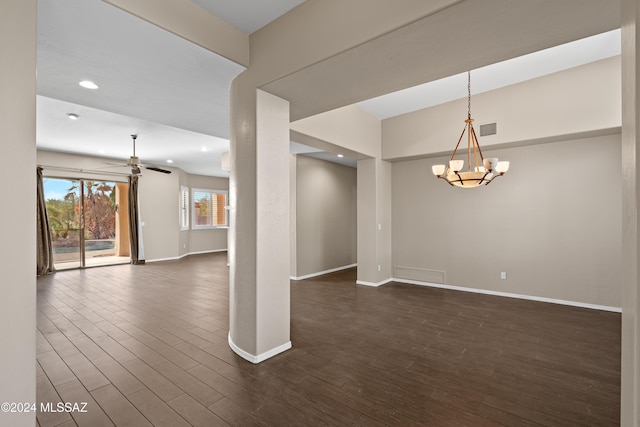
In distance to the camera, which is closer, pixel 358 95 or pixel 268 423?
pixel 268 423

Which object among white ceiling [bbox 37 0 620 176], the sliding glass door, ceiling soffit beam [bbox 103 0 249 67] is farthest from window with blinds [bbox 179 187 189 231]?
ceiling soffit beam [bbox 103 0 249 67]

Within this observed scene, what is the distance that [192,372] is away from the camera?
2.49 metres

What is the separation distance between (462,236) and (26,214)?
553 centimetres

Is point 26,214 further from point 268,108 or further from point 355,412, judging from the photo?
point 355,412

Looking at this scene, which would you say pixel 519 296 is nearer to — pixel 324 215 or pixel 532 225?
pixel 532 225

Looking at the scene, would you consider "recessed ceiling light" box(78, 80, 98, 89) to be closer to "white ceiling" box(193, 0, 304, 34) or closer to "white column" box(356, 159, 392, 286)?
"white ceiling" box(193, 0, 304, 34)

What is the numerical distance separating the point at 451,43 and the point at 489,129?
10.2 ft

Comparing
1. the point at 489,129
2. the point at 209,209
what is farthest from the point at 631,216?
the point at 209,209

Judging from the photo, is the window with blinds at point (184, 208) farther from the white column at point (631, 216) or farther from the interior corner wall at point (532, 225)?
the white column at point (631, 216)

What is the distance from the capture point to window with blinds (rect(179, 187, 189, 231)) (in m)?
9.71

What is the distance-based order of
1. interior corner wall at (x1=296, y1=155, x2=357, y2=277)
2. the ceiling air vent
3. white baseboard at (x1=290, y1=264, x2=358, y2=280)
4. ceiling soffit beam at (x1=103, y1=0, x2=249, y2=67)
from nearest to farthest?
ceiling soffit beam at (x1=103, y1=0, x2=249, y2=67) → the ceiling air vent → white baseboard at (x1=290, y1=264, x2=358, y2=280) → interior corner wall at (x1=296, y1=155, x2=357, y2=277)

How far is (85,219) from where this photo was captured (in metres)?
7.53

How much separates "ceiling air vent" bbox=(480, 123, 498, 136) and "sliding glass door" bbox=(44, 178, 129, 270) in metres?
9.28

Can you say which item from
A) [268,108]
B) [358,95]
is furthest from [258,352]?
[358,95]
